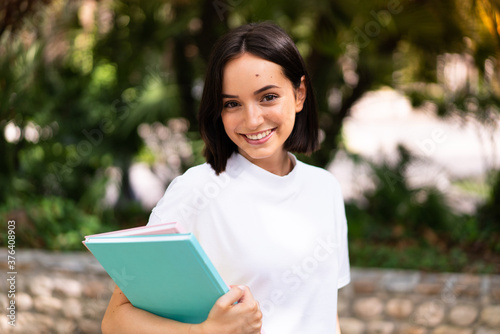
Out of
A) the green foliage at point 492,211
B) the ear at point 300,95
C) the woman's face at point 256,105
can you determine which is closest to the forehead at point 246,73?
the woman's face at point 256,105

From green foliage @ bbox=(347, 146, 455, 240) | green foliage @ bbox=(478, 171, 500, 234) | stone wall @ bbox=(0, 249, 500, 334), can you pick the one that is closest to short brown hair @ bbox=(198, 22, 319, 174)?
stone wall @ bbox=(0, 249, 500, 334)

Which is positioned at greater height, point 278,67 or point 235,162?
point 278,67

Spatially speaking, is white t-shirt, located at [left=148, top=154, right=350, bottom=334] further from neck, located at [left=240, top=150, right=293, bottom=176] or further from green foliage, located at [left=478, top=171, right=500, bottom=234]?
green foliage, located at [left=478, top=171, right=500, bottom=234]

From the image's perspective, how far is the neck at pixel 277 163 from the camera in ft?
3.89

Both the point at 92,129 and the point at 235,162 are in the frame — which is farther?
the point at 92,129

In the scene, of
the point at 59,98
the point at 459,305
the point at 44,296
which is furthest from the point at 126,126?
the point at 459,305

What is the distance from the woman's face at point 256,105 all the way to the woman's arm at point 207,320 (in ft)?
1.02

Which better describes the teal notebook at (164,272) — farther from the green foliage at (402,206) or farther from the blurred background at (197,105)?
the green foliage at (402,206)

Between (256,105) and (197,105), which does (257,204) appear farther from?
(197,105)

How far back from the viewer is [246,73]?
3.44 ft

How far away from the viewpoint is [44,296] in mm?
3393

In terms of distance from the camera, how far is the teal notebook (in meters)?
0.84

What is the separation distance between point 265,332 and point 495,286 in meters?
2.57

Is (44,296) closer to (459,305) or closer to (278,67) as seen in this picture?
(459,305)
